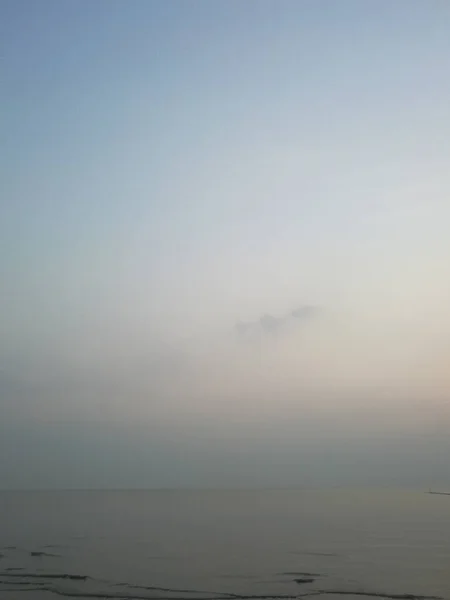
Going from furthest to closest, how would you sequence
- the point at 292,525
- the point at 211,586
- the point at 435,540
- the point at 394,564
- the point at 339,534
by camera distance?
the point at 292,525 → the point at 339,534 → the point at 435,540 → the point at 394,564 → the point at 211,586

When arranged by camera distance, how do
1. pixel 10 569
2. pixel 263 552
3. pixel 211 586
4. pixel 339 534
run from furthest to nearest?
pixel 339 534 < pixel 263 552 < pixel 10 569 < pixel 211 586

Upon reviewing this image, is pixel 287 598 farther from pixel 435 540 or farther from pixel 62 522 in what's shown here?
pixel 62 522

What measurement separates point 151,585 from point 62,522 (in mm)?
63130

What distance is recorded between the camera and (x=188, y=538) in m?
70.5

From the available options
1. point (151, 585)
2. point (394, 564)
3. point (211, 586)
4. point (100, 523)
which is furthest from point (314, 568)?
point (100, 523)

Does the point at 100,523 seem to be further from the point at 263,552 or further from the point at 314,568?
the point at 314,568

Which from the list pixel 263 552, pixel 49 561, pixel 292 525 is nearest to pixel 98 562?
pixel 49 561

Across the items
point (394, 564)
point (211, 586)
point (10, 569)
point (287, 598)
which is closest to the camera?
point (287, 598)

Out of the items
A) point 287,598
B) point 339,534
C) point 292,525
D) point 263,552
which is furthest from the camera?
point 292,525

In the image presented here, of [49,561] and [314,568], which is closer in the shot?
[314,568]

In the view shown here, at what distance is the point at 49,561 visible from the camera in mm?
50531

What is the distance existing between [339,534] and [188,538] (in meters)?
20.0

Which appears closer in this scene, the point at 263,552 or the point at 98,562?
the point at 98,562

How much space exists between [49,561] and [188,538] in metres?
23.5
